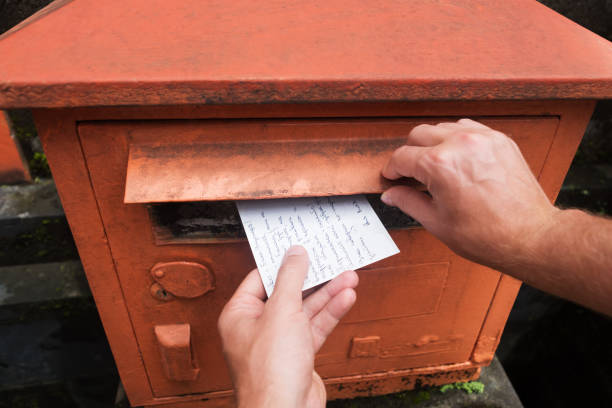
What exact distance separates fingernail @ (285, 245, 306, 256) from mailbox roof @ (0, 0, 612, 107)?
303 mm

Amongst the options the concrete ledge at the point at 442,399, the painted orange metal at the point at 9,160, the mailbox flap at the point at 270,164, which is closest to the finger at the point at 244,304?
the mailbox flap at the point at 270,164

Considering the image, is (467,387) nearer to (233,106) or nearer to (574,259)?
(574,259)

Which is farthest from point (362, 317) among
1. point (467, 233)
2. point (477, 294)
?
point (467, 233)

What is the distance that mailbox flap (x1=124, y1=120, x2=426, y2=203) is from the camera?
767 millimetres

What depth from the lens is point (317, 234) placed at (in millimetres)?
859

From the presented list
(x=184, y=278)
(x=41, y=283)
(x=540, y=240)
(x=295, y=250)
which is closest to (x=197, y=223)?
(x=184, y=278)

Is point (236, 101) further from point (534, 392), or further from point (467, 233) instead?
point (534, 392)

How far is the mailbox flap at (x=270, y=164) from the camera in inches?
30.2

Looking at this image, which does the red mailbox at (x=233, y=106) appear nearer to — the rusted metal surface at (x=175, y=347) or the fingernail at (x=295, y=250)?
the rusted metal surface at (x=175, y=347)

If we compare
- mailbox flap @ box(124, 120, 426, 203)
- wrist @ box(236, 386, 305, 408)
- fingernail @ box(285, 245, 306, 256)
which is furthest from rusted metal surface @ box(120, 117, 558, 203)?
wrist @ box(236, 386, 305, 408)

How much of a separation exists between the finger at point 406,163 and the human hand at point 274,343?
25 cm

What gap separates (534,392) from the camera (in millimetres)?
2436

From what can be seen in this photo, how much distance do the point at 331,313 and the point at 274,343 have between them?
186 mm

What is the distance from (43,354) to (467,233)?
1.86 meters
